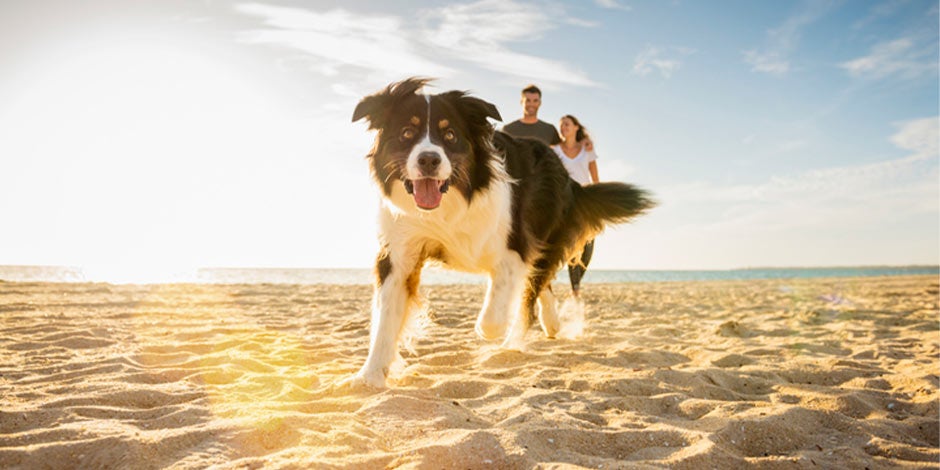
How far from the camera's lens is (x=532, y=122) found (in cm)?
653

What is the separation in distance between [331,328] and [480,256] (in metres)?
2.77

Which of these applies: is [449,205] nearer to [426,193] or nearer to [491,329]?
[426,193]

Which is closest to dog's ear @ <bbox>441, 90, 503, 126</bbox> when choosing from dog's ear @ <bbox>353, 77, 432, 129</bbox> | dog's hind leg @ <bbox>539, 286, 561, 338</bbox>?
dog's ear @ <bbox>353, 77, 432, 129</bbox>

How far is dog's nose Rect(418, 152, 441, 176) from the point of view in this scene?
331 centimetres

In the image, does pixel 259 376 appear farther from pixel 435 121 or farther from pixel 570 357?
pixel 570 357

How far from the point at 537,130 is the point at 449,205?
307cm

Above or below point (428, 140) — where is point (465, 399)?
below

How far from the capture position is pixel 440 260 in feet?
13.7

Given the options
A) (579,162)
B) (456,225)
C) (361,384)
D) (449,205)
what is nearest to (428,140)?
(449,205)

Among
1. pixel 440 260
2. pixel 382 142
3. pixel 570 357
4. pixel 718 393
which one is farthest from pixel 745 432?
pixel 382 142

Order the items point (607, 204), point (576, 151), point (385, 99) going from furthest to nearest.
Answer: point (576, 151), point (607, 204), point (385, 99)

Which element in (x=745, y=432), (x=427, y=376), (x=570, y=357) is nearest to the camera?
(x=745, y=432)

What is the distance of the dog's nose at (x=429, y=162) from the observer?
3314mm

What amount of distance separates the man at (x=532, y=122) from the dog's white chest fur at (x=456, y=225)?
8.34 ft
